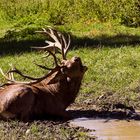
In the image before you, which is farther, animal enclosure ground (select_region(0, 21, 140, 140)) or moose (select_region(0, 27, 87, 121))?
moose (select_region(0, 27, 87, 121))

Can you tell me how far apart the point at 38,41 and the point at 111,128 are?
30.5 feet

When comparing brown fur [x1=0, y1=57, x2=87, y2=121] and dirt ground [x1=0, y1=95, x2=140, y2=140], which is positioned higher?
brown fur [x1=0, y1=57, x2=87, y2=121]

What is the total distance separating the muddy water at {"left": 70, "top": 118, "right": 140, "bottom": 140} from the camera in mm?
7980

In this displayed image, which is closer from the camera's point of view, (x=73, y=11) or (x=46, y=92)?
(x=46, y=92)

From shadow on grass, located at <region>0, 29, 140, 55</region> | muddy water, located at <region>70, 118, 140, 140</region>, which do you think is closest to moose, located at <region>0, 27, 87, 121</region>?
muddy water, located at <region>70, 118, 140, 140</region>

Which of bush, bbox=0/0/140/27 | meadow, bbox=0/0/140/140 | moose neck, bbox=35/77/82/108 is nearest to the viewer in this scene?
meadow, bbox=0/0/140/140

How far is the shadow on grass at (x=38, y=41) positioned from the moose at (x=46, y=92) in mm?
6407

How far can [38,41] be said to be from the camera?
17594 millimetres

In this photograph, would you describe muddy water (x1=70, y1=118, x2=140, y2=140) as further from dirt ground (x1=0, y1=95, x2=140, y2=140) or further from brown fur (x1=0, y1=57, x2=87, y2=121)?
brown fur (x1=0, y1=57, x2=87, y2=121)

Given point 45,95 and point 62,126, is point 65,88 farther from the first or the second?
point 62,126

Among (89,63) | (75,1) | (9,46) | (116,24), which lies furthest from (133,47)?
(75,1)

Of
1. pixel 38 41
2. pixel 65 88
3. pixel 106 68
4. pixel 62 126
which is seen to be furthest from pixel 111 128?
pixel 38 41

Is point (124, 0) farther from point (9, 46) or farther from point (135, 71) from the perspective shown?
point (135, 71)

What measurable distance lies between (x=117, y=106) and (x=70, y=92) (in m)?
0.97
